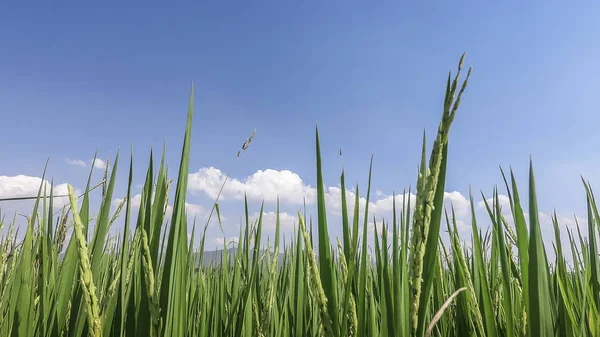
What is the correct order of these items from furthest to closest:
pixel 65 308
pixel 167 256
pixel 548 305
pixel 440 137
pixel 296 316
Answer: pixel 296 316
pixel 65 308
pixel 548 305
pixel 167 256
pixel 440 137

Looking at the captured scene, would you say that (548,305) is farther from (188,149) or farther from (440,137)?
(188,149)

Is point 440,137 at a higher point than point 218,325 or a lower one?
higher

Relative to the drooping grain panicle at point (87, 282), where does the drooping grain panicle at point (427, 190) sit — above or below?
above

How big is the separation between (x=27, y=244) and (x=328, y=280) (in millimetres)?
912

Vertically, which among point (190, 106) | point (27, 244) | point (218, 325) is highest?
point (190, 106)

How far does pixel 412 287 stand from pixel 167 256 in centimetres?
46

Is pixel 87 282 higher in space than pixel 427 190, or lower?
lower

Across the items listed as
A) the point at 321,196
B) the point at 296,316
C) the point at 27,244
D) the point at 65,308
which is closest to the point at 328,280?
the point at 321,196

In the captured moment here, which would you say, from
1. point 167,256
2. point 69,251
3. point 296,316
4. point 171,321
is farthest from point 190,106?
point 296,316

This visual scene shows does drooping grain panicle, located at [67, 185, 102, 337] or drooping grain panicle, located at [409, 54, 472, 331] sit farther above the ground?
drooping grain panicle, located at [409, 54, 472, 331]

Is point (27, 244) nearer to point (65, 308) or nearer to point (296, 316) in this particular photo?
point (65, 308)

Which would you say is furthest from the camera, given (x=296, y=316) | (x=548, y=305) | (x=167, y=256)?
(x=296, y=316)

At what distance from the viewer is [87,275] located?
62cm

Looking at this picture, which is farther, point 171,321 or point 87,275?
point 171,321
